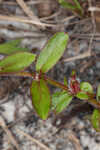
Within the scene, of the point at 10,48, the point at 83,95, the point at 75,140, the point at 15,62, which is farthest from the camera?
the point at 10,48

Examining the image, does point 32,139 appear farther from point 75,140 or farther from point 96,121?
point 96,121

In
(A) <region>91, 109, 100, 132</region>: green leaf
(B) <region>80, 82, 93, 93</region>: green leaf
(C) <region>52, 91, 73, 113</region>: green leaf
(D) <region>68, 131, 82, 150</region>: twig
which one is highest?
(B) <region>80, 82, 93, 93</region>: green leaf

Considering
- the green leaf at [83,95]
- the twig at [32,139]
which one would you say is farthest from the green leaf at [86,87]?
the twig at [32,139]

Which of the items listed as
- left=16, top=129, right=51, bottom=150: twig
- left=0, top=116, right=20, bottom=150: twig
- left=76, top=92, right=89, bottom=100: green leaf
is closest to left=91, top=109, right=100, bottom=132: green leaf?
left=76, top=92, right=89, bottom=100: green leaf

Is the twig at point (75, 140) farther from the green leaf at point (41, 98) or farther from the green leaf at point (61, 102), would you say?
the green leaf at point (41, 98)

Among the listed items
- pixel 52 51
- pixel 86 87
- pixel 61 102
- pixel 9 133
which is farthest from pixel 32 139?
pixel 52 51

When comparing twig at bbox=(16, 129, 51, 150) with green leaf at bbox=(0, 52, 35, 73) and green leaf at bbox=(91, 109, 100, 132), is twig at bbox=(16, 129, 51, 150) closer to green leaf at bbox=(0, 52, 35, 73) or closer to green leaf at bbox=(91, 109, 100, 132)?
green leaf at bbox=(91, 109, 100, 132)

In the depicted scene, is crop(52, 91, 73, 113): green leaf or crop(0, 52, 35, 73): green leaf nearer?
crop(0, 52, 35, 73): green leaf
